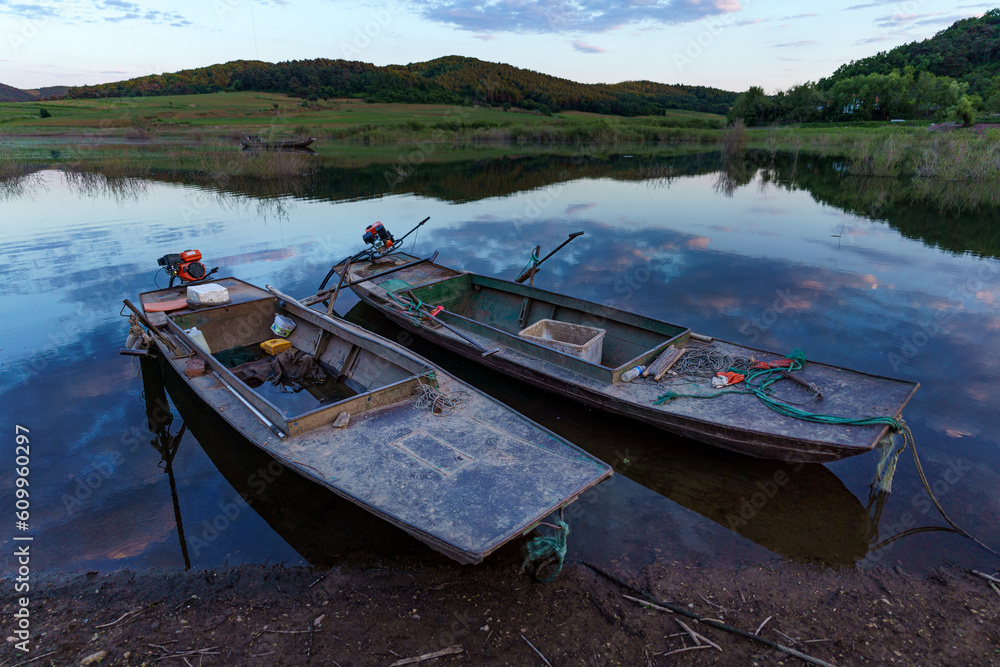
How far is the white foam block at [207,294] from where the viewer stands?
9047 millimetres

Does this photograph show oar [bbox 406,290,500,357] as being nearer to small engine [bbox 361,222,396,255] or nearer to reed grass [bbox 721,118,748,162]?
small engine [bbox 361,222,396,255]

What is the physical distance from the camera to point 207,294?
9.07 m

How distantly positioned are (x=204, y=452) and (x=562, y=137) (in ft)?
188

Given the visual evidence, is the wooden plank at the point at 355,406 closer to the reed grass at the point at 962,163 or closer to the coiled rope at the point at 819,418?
the coiled rope at the point at 819,418

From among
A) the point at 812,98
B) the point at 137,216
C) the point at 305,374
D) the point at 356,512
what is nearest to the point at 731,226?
the point at 305,374

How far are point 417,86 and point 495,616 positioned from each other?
96602mm

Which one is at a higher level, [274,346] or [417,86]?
[417,86]

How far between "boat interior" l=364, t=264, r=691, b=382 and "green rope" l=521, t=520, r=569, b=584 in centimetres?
299

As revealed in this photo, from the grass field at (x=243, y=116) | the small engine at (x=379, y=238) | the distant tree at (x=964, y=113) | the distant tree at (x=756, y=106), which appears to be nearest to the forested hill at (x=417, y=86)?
the grass field at (x=243, y=116)

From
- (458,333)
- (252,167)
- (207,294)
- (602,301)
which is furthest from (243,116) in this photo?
(458,333)

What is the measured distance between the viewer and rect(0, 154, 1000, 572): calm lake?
18.3 ft

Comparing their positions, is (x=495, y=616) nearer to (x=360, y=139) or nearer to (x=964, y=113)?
(x=360, y=139)

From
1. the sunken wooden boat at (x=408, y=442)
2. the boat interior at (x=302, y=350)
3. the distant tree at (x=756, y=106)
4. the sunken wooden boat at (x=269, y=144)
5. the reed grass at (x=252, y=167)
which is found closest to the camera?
the sunken wooden boat at (x=408, y=442)

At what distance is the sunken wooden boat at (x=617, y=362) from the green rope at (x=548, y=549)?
8.55 feet
